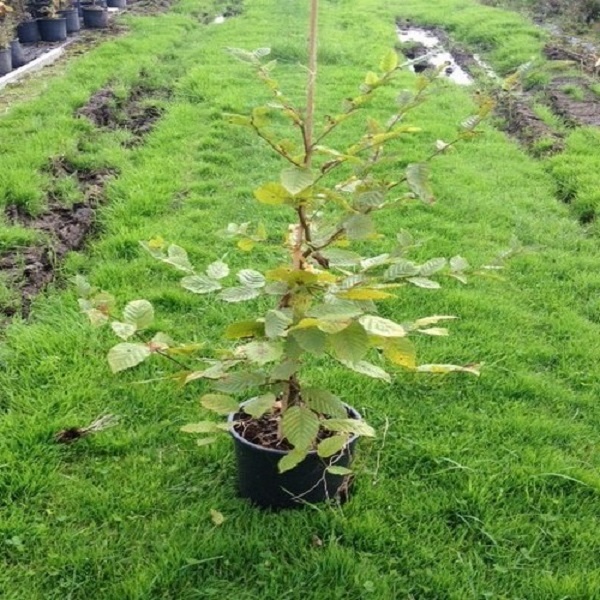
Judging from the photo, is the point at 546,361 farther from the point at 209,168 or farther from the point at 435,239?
the point at 209,168

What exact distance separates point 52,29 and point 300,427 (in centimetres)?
949

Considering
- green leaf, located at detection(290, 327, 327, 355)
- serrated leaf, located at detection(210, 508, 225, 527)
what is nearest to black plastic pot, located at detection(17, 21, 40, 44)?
serrated leaf, located at detection(210, 508, 225, 527)

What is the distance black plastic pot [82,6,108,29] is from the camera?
444 inches

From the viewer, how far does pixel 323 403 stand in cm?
216

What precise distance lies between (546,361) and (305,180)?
2.04 meters

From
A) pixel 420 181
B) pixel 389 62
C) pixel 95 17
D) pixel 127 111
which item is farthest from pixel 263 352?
pixel 95 17

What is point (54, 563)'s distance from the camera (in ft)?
7.20

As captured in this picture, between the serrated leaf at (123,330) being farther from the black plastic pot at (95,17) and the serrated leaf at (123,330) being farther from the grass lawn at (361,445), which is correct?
the black plastic pot at (95,17)

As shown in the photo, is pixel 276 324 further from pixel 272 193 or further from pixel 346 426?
pixel 346 426

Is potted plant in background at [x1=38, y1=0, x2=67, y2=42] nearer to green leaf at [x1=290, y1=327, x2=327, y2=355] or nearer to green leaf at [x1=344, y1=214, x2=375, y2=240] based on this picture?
green leaf at [x1=344, y1=214, x2=375, y2=240]

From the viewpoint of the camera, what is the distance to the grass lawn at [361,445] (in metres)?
2.21

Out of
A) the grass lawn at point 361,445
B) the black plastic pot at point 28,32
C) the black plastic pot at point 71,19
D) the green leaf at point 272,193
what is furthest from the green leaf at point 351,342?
the black plastic pot at point 71,19

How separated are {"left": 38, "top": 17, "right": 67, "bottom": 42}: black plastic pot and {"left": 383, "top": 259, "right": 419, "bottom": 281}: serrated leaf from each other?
9288mm

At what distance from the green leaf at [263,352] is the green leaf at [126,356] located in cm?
28
